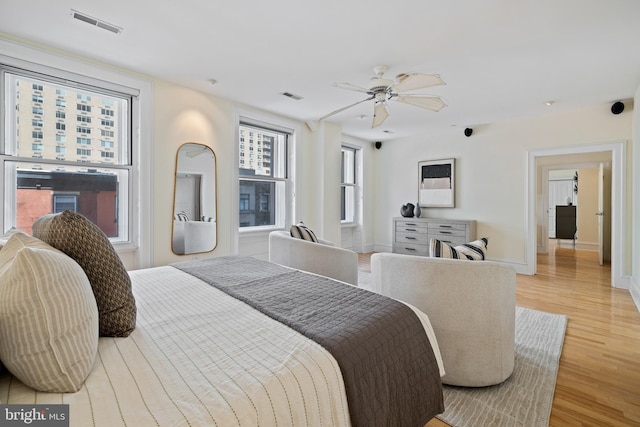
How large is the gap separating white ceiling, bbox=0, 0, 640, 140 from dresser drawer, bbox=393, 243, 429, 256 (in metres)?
2.81

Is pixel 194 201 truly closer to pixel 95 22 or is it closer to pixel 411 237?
pixel 95 22

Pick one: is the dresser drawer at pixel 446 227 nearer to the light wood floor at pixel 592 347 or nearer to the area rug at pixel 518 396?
the light wood floor at pixel 592 347

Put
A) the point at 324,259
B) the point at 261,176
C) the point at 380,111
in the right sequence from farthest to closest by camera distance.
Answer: the point at 261,176 → the point at 380,111 → the point at 324,259

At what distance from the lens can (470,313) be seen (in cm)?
176

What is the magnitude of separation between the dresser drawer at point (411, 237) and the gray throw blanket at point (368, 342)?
426 centimetres

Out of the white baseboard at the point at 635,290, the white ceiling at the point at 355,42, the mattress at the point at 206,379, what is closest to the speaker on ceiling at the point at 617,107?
the white ceiling at the point at 355,42

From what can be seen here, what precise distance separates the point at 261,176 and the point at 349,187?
2.51m

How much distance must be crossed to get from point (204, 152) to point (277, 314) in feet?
9.76

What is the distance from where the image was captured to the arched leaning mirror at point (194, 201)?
11.4ft

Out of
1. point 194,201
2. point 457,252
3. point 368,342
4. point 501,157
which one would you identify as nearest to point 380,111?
point 457,252

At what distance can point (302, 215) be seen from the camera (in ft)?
16.0

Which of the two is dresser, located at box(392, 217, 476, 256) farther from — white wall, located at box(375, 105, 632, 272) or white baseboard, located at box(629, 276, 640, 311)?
white baseboard, located at box(629, 276, 640, 311)

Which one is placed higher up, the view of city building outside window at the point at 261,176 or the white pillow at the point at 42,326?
the view of city building outside window at the point at 261,176

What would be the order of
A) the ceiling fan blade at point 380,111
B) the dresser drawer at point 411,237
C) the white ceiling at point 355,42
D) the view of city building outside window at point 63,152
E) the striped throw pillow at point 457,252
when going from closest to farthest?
the striped throw pillow at point 457,252, the white ceiling at point 355,42, the view of city building outside window at point 63,152, the ceiling fan blade at point 380,111, the dresser drawer at point 411,237
